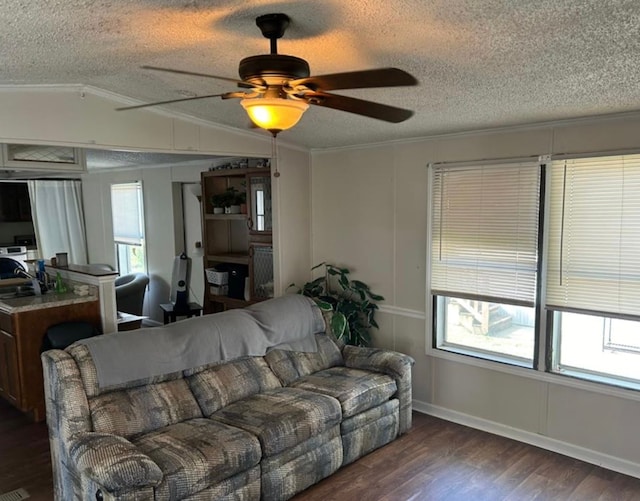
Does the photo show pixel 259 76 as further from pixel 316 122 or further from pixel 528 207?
pixel 528 207

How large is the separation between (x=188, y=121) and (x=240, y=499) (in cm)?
267

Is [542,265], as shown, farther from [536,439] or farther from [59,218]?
[59,218]

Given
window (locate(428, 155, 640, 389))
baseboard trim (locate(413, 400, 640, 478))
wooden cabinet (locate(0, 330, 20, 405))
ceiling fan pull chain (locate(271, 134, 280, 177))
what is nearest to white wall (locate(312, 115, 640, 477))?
baseboard trim (locate(413, 400, 640, 478))

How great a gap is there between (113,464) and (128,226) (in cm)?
536

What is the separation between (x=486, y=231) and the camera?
370 centimetres

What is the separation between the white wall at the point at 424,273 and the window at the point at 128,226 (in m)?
3.17

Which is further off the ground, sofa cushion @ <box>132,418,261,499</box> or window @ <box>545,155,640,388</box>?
window @ <box>545,155,640,388</box>

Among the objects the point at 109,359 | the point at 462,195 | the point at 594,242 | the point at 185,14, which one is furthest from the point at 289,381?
the point at 185,14

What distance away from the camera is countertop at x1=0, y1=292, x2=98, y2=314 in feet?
12.7

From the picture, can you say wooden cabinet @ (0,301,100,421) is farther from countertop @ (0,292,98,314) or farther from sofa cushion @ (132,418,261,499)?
sofa cushion @ (132,418,261,499)

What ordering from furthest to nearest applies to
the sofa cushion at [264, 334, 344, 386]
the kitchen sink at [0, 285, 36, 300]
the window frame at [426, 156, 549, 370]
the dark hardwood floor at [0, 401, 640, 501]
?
the kitchen sink at [0, 285, 36, 300]
the sofa cushion at [264, 334, 344, 386]
the window frame at [426, 156, 549, 370]
the dark hardwood floor at [0, 401, 640, 501]

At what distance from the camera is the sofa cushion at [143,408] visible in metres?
2.70

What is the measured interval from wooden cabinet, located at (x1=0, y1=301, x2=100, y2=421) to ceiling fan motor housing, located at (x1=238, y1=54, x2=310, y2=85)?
3069 millimetres

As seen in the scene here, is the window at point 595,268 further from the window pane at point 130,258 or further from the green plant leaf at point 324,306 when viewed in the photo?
the window pane at point 130,258
